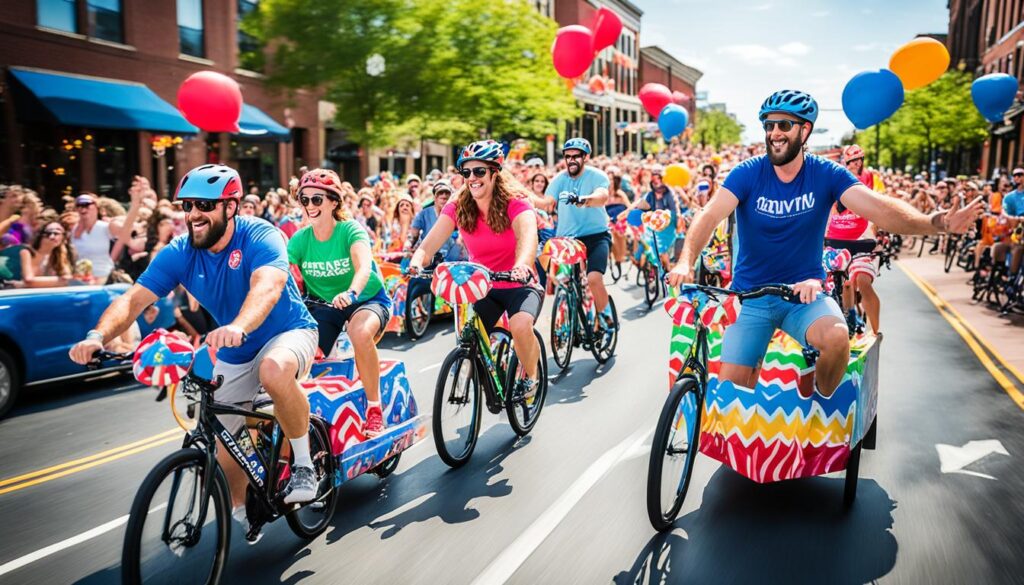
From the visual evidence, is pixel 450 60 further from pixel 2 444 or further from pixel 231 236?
pixel 231 236

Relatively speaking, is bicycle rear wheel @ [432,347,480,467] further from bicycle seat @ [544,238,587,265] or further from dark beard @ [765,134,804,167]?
dark beard @ [765,134,804,167]

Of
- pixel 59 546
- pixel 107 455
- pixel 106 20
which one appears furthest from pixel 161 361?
pixel 106 20

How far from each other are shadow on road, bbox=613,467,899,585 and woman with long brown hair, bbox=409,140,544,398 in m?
1.72

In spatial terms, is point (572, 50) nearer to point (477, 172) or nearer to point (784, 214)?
point (477, 172)

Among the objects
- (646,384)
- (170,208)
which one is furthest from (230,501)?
(170,208)

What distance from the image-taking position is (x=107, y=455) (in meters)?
6.32

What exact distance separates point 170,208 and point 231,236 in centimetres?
702

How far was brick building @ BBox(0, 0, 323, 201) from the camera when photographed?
18.2 metres

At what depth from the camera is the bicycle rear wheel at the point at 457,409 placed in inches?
217

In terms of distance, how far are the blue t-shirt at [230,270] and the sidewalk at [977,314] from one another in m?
8.13

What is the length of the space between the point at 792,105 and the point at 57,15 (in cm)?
1957

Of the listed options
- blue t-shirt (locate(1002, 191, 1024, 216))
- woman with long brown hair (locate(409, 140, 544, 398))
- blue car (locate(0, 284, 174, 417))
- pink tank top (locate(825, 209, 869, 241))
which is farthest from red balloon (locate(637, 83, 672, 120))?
woman with long brown hair (locate(409, 140, 544, 398))

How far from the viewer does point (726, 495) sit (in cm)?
517

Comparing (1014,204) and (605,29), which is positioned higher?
(605,29)
